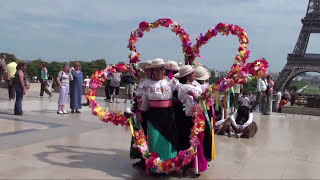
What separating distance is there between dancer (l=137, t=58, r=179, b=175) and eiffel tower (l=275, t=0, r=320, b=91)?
54.1 meters

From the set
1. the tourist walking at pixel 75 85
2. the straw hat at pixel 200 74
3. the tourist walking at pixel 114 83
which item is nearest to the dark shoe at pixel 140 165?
the straw hat at pixel 200 74

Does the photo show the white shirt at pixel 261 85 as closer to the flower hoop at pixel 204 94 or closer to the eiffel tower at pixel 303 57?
the flower hoop at pixel 204 94

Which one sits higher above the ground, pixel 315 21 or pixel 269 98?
pixel 315 21

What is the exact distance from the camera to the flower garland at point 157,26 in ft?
25.0

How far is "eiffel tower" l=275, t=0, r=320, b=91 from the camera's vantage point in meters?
58.9

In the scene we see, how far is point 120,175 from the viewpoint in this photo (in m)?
5.97

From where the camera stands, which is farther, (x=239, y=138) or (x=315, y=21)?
(x=315, y=21)

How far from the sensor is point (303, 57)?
60094 millimetres

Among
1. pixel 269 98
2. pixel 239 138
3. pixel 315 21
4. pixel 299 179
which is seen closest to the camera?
pixel 299 179

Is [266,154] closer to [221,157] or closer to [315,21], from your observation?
[221,157]

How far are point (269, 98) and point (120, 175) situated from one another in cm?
1159

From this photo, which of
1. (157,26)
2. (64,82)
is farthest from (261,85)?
(157,26)

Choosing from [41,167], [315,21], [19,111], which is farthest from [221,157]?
[315,21]

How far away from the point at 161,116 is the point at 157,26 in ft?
8.01
